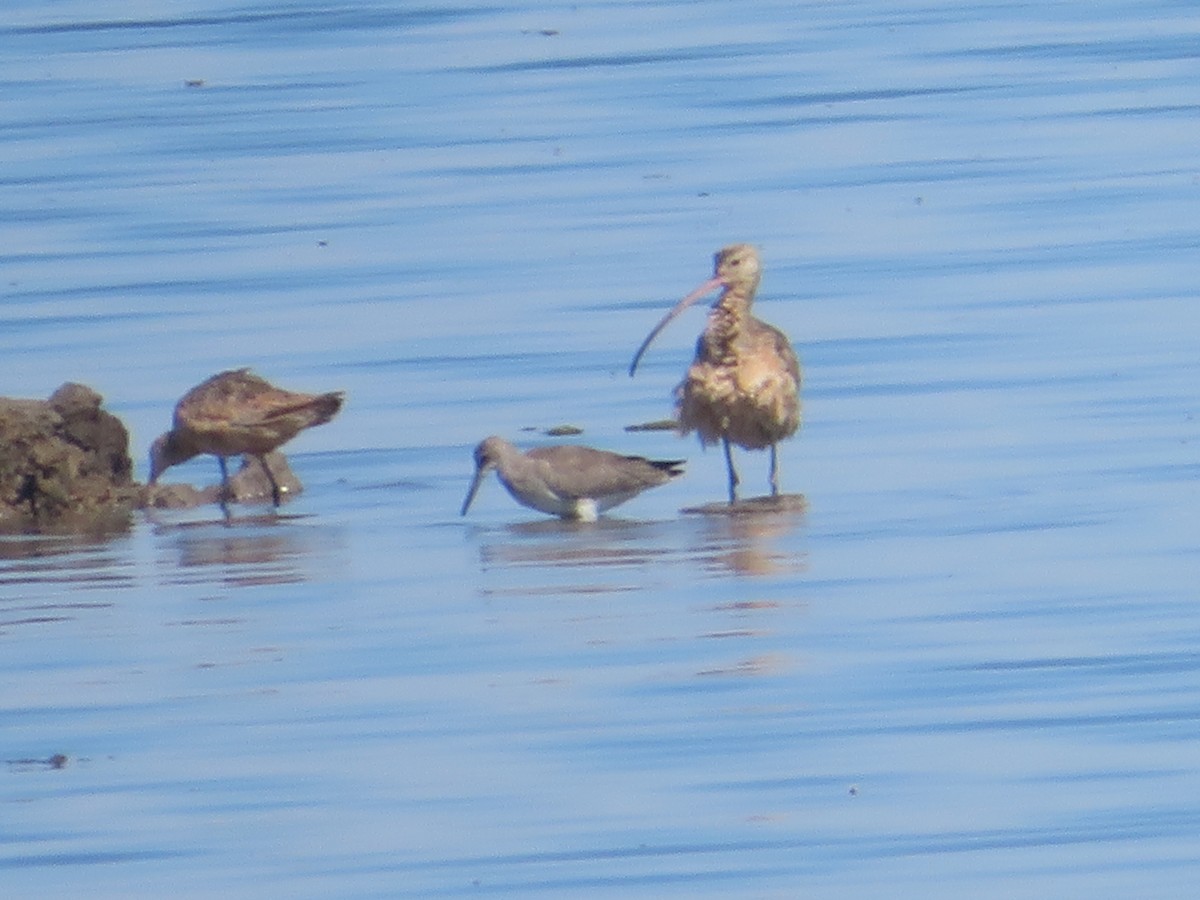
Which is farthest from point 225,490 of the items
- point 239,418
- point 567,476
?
point 567,476

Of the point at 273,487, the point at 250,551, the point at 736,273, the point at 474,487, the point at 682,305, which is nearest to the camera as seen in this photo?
the point at 250,551

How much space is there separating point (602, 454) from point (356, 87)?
13580mm

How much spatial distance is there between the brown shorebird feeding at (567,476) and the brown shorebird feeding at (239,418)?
4.03 feet

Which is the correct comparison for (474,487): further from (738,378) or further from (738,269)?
(738,269)

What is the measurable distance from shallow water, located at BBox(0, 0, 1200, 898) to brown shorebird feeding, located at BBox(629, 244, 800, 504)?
0.22 m

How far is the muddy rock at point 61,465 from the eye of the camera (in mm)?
13734

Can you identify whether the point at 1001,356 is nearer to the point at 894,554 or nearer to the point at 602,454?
the point at 602,454

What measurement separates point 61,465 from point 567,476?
6.30 ft

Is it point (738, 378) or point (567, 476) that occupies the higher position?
point (738, 378)

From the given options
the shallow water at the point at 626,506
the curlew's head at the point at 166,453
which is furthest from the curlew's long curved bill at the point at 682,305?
the curlew's head at the point at 166,453

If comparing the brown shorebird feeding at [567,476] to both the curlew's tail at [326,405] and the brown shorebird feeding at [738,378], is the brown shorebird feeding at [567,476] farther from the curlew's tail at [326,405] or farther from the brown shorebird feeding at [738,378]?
the curlew's tail at [326,405]

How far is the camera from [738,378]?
14336mm

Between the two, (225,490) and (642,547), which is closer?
(642,547)

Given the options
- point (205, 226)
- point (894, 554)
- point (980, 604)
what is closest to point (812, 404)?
point (894, 554)
